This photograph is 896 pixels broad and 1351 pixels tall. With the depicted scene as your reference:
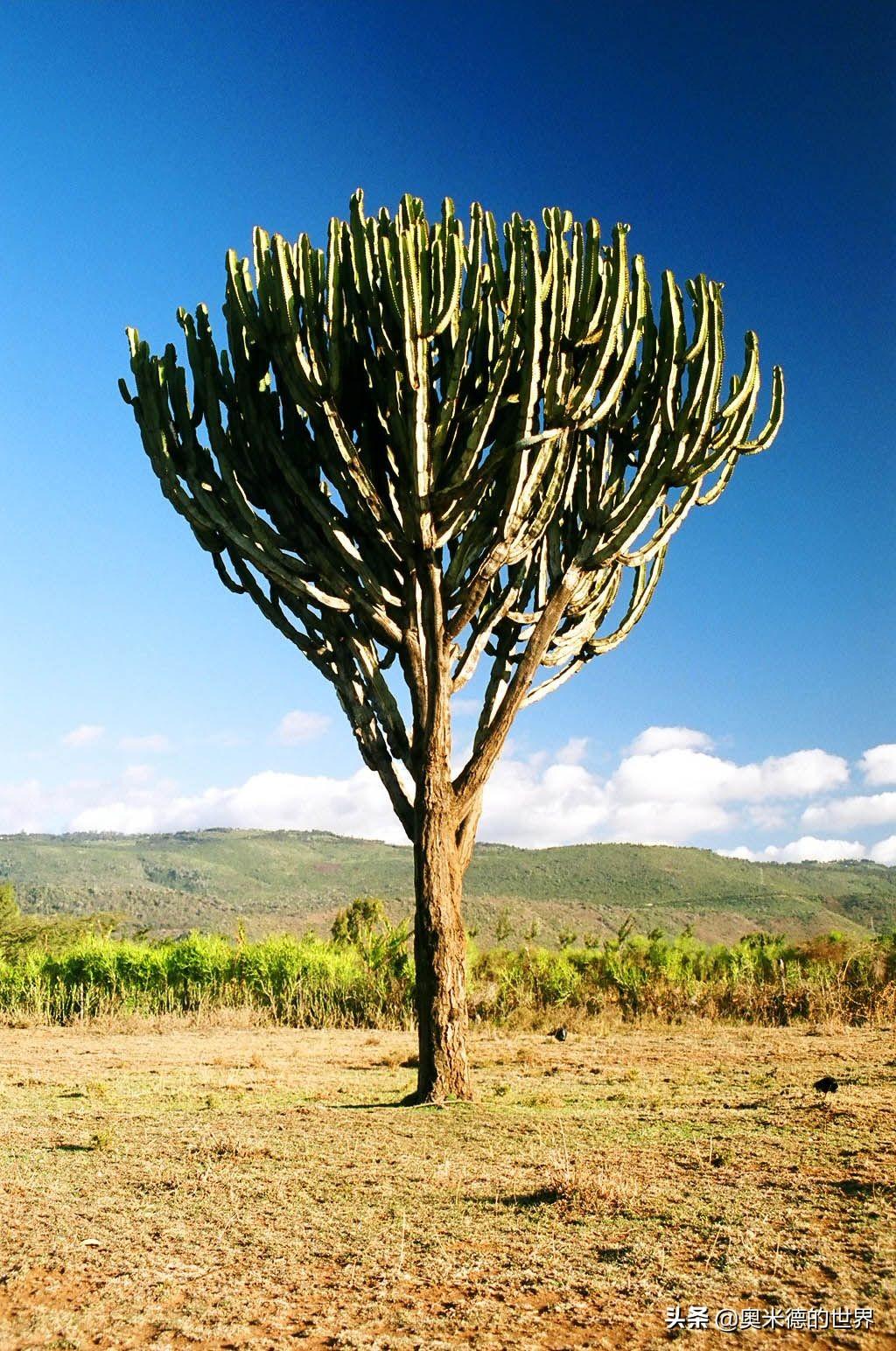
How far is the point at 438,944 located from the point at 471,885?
159 feet

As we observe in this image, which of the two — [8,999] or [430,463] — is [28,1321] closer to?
[430,463]

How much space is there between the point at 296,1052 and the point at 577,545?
6.26m

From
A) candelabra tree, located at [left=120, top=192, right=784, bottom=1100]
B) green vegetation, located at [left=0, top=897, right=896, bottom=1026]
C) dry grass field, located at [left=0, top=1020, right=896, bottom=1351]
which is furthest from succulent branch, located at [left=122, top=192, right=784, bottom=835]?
green vegetation, located at [left=0, top=897, right=896, bottom=1026]

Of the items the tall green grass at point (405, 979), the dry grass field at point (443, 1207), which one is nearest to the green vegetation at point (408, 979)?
the tall green grass at point (405, 979)

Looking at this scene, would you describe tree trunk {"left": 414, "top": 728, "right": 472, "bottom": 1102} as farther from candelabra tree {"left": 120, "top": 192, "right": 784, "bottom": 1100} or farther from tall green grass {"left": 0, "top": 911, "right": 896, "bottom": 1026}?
tall green grass {"left": 0, "top": 911, "right": 896, "bottom": 1026}

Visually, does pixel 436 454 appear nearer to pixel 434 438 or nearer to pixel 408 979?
pixel 434 438

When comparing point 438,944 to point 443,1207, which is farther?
point 438,944

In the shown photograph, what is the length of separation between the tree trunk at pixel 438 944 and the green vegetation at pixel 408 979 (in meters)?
5.58

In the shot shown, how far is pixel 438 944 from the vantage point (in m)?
7.48

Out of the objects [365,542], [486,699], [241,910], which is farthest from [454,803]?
[241,910]

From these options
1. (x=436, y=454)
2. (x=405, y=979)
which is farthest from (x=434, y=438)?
(x=405, y=979)

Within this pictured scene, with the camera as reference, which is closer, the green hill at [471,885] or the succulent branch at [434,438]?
the succulent branch at [434,438]

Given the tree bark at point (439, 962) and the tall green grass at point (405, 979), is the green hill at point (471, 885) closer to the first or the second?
the tall green grass at point (405, 979)

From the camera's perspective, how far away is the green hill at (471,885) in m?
41.2
